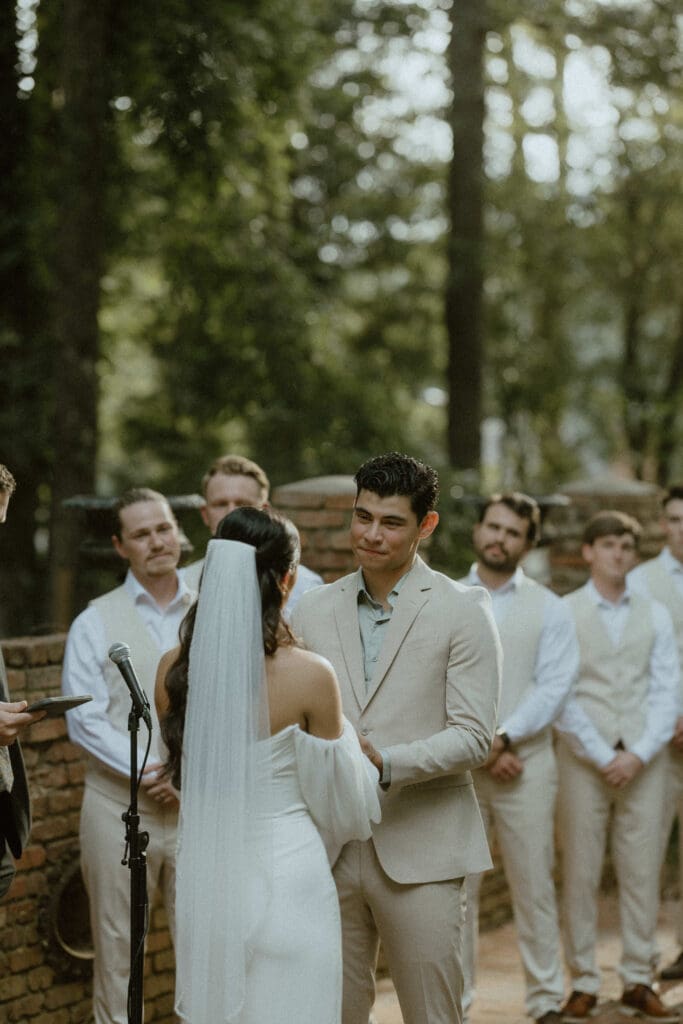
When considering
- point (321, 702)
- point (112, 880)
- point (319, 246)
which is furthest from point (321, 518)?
point (319, 246)

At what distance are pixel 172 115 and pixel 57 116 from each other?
0.86m

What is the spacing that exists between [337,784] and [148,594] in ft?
6.33

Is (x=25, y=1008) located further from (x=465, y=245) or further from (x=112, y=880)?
(x=465, y=245)

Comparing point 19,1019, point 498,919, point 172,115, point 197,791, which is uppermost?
point 172,115

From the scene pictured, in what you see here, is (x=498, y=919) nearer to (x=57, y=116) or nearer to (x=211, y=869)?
(x=211, y=869)

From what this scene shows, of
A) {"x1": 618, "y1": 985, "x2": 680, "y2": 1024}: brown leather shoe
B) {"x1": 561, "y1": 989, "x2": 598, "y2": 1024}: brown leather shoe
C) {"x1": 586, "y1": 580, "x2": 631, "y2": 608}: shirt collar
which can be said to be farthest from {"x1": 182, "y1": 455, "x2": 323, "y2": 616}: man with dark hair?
{"x1": 618, "y1": 985, "x2": 680, "y2": 1024}: brown leather shoe

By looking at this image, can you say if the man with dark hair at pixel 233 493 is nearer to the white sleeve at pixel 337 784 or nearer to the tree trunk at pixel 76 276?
the white sleeve at pixel 337 784

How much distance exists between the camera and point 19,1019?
211 inches

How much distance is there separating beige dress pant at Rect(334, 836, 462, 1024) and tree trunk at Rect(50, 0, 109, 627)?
5.98m

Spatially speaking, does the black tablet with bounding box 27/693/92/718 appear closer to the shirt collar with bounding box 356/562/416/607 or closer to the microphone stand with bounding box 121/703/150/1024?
the microphone stand with bounding box 121/703/150/1024

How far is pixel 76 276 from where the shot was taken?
1010cm

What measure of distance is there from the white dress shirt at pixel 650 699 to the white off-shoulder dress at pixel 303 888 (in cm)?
285

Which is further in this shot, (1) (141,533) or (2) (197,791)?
(1) (141,533)

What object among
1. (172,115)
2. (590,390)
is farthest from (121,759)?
(590,390)
